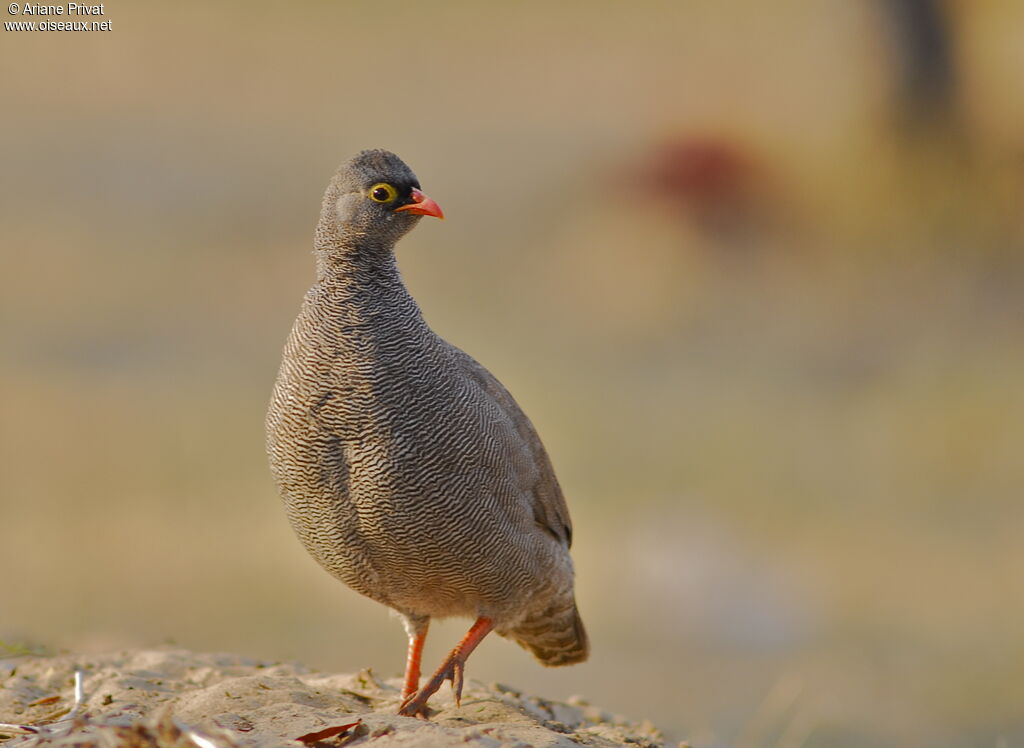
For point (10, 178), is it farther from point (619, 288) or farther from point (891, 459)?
point (891, 459)

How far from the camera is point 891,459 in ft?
45.4

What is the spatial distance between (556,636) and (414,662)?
0.93 m

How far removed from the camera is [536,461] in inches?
287

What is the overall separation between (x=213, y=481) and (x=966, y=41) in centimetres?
1205

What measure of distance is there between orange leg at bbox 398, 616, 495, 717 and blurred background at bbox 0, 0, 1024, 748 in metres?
1.61

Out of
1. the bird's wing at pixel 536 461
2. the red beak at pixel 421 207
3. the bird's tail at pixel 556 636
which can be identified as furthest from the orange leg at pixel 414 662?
the red beak at pixel 421 207

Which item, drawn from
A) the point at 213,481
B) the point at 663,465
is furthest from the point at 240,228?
the point at 663,465

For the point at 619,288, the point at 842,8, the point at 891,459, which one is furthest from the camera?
the point at 842,8

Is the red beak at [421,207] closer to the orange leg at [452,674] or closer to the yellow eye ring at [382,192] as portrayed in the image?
the yellow eye ring at [382,192]

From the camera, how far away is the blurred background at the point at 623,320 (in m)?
11.3

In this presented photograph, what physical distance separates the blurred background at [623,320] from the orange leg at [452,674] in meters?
1.61

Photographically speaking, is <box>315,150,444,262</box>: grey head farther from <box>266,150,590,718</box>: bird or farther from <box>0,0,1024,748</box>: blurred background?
<box>0,0,1024,748</box>: blurred background

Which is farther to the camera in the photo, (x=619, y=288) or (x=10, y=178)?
(x=10, y=178)

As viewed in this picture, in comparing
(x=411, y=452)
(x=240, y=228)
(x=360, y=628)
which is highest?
(x=240, y=228)
